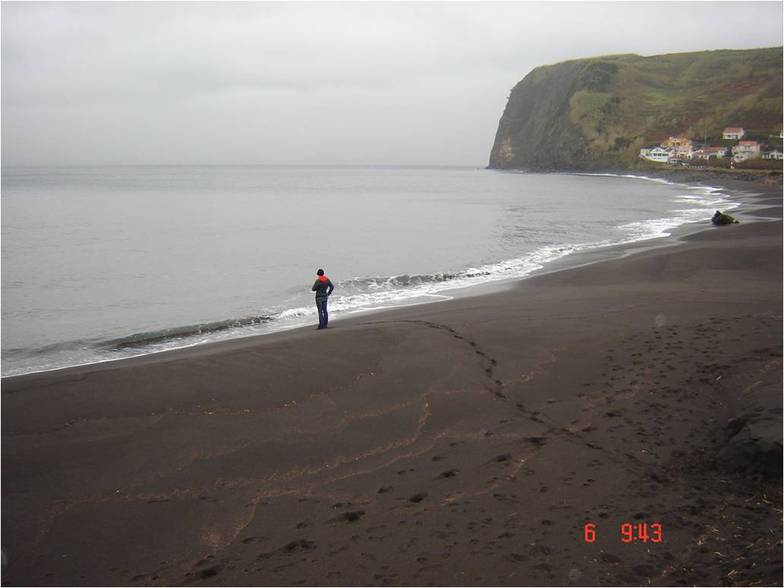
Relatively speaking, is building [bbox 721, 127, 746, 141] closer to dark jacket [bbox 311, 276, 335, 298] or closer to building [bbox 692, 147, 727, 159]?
building [bbox 692, 147, 727, 159]

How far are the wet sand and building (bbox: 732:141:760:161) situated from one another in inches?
5157

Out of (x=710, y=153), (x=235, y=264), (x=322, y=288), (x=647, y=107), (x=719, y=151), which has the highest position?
(x=647, y=107)

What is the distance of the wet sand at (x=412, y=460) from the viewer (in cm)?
482

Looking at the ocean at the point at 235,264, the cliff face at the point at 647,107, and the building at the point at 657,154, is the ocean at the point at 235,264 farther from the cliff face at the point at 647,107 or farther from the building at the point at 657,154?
the cliff face at the point at 647,107

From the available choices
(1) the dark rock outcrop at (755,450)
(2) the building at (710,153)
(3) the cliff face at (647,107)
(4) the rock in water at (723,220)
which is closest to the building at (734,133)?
(3) the cliff face at (647,107)

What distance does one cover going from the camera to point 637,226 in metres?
36.2

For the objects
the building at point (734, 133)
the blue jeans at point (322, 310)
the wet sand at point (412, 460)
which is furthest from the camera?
the building at point (734, 133)

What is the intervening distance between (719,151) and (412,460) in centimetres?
14972

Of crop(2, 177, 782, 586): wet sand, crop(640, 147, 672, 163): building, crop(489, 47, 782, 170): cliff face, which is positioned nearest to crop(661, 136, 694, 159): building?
crop(640, 147, 672, 163): building

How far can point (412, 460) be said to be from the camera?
6590 mm

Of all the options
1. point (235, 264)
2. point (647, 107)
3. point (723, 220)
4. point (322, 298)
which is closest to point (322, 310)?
point (322, 298)

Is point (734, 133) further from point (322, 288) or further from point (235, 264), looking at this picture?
point (322, 288)

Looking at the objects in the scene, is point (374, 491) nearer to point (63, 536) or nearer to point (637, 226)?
point (63, 536)

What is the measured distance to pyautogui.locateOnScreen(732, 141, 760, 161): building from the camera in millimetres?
118750
